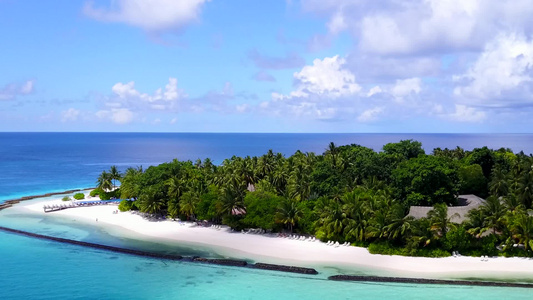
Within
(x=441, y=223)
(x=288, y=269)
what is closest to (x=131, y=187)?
(x=288, y=269)

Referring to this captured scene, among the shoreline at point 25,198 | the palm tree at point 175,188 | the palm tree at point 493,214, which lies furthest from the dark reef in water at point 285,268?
the shoreline at point 25,198

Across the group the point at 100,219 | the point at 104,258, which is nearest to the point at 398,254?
the point at 104,258

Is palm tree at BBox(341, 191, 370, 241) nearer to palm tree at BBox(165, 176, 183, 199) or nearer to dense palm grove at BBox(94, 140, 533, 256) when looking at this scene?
dense palm grove at BBox(94, 140, 533, 256)

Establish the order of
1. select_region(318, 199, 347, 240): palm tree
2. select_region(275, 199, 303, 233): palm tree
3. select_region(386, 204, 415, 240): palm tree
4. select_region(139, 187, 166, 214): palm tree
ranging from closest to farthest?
select_region(386, 204, 415, 240): palm tree < select_region(318, 199, 347, 240): palm tree < select_region(275, 199, 303, 233): palm tree < select_region(139, 187, 166, 214): palm tree

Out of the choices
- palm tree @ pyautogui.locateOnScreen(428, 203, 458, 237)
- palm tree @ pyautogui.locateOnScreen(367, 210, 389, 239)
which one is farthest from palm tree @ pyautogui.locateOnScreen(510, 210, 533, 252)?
palm tree @ pyautogui.locateOnScreen(367, 210, 389, 239)

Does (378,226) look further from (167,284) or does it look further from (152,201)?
(152,201)

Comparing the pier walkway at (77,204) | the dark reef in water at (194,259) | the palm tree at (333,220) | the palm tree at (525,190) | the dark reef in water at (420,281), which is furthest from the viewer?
the pier walkway at (77,204)

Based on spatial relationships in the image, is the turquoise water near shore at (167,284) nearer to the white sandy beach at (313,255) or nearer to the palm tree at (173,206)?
the white sandy beach at (313,255)
